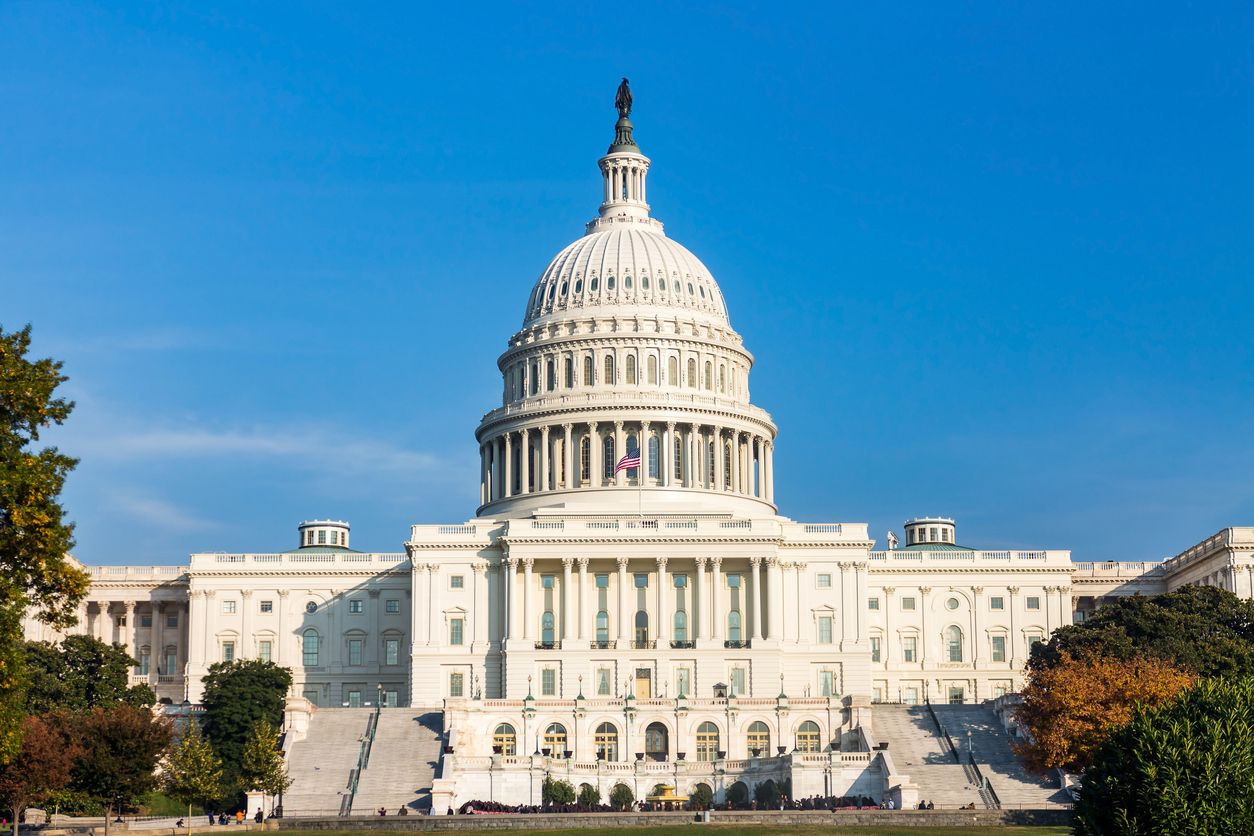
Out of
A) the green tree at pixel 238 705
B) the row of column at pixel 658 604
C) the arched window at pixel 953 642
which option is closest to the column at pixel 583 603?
the row of column at pixel 658 604

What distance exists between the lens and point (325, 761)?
12038cm

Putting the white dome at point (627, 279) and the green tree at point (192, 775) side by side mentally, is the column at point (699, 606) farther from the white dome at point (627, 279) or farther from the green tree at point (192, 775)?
the green tree at point (192, 775)

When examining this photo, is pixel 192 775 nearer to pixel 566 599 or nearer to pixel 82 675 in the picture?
pixel 82 675

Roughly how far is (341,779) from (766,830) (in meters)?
31.7

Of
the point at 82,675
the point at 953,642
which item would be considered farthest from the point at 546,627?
the point at 953,642

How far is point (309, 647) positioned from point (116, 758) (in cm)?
6617

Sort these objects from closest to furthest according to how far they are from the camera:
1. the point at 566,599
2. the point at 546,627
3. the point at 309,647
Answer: the point at 566,599 < the point at 546,627 < the point at 309,647

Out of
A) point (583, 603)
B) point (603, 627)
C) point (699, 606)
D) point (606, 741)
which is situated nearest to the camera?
point (606, 741)

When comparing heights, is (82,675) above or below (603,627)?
below

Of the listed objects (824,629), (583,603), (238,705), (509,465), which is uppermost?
(509,465)

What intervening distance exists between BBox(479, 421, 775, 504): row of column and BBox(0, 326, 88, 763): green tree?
3777 inches

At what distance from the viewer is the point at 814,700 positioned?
12812 centimetres

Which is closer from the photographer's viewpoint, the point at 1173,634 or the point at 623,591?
the point at 1173,634

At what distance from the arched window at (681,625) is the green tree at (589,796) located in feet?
106
